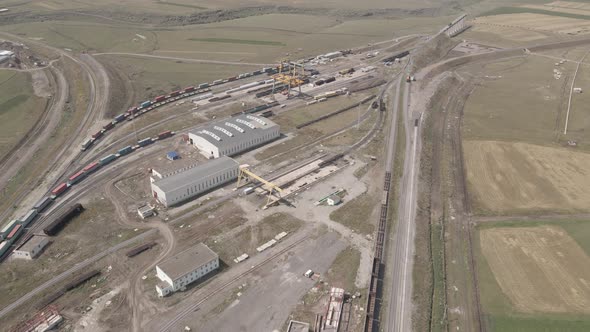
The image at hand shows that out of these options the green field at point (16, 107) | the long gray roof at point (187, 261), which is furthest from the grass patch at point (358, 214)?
the green field at point (16, 107)

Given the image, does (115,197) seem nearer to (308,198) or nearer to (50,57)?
(308,198)

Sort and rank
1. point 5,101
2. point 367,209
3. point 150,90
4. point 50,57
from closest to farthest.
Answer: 1. point 367,209
2. point 5,101
3. point 150,90
4. point 50,57

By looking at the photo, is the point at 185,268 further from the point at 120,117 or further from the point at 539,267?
the point at 120,117

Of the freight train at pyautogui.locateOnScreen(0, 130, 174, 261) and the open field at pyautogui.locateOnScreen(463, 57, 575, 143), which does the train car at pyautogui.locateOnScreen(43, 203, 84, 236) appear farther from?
the open field at pyautogui.locateOnScreen(463, 57, 575, 143)

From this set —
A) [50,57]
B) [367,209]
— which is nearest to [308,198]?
[367,209]

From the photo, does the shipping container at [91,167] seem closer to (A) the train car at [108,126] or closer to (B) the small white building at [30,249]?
(A) the train car at [108,126]
